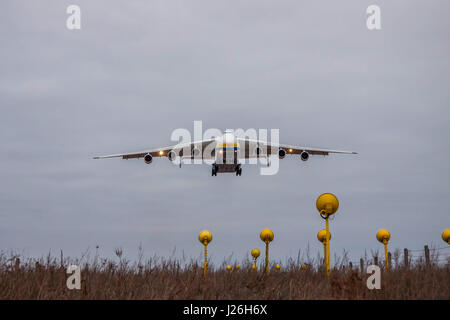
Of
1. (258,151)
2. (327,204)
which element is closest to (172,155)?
(258,151)

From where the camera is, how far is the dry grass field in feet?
28.5

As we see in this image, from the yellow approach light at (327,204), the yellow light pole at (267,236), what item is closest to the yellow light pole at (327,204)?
the yellow approach light at (327,204)

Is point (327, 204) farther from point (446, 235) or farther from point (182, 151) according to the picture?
point (182, 151)

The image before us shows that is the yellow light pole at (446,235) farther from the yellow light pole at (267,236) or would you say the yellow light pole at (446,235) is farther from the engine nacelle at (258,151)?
the engine nacelle at (258,151)

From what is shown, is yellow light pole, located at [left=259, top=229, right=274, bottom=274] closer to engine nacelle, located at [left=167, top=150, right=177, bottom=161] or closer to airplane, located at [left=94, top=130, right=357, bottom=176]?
airplane, located at [left=94, top=130, right=357, bottom=176]

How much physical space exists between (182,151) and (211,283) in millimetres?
27764

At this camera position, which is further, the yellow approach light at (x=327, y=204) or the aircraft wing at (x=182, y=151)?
the aircraft wing at (x=182, y=151)

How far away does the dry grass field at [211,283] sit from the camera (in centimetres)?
869

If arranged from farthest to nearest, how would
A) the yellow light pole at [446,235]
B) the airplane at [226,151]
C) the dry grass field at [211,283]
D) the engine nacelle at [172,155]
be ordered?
the engine nacelle at [172,155], the airplane at [226,151], the yellow light pole at [446,235], the dry grass field at [211,283]

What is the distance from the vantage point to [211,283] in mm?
9977
